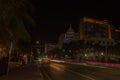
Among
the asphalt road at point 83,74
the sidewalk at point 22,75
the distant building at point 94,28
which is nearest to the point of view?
the sidewalk at point 22,75

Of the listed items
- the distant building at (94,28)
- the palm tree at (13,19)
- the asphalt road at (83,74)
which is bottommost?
the asphalt road at (83,74)

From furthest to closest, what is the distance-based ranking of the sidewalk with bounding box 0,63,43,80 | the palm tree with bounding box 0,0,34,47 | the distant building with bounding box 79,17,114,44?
the distant building with bounding box 79,17,114,44
the sidewalk with bounding box 0,63,43,80
the palm tree with bounding box 0,0,34,47

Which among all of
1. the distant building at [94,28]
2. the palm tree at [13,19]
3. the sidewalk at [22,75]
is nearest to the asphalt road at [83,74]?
the sidewalk at [22,75]

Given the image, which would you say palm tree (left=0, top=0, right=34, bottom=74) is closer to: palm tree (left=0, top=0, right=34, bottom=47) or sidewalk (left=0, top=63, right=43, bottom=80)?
palm tree (left=0, top=0, right=34, bottom=47)

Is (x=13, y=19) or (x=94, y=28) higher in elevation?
(x=94, y=28)

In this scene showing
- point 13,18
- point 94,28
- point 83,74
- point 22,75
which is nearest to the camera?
point 13,18

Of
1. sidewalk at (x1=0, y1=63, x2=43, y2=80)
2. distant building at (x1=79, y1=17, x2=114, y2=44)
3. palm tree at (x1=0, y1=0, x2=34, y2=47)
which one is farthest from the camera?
distant building at (x1=79, y1=17, x2=114, y2=44)

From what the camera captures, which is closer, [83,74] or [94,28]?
[83,74]

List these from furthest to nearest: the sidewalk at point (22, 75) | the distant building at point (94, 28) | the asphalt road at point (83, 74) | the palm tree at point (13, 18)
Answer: the distant building at point (94, 28) < the asphalt road at point (83, 74) < the sidewalk at point (22, 75) < the palm tree at point (13, 18)

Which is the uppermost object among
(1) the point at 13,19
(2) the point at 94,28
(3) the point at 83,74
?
(2) the point at 94,28

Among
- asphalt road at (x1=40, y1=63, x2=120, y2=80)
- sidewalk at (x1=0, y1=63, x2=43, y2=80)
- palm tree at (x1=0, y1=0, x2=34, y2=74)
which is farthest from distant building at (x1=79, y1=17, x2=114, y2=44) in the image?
palm tree at (x1=0, y1=0, x2=34, y2=74)

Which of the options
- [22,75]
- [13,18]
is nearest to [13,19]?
[13,18]

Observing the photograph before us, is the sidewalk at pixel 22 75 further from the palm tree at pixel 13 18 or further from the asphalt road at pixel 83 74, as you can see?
the palm tree at pixel 13 18

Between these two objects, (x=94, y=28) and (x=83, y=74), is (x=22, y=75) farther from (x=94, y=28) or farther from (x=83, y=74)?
(x=94, y=28)
